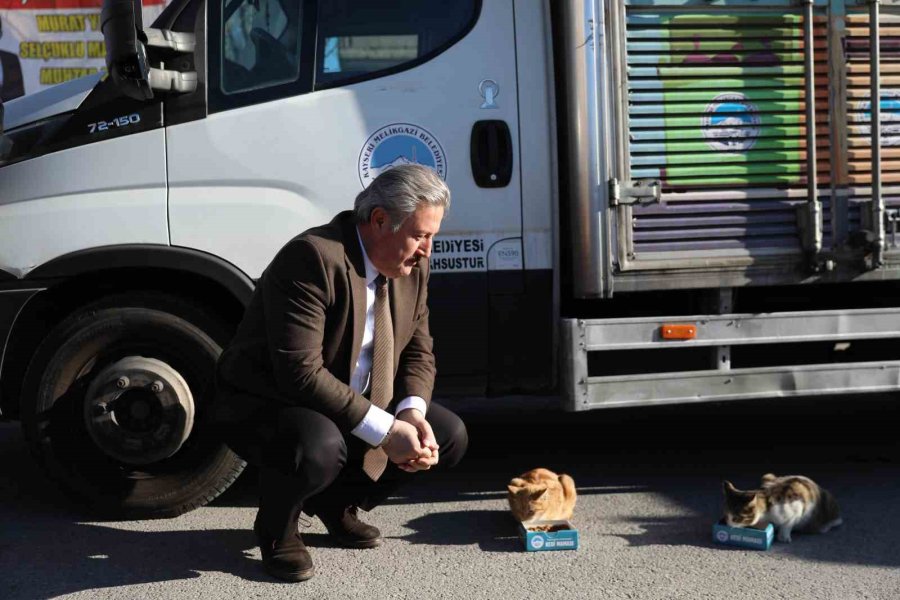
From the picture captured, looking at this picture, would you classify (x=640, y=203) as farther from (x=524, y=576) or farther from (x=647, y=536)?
(x=524, y=576)

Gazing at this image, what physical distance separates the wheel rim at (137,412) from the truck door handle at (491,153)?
146 centimetres

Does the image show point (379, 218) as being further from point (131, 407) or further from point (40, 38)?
point (40, 38)

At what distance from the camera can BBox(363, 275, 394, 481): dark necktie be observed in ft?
11.1

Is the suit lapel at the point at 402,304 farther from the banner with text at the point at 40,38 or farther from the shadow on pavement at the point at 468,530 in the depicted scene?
the banner with text at the point at 40,38

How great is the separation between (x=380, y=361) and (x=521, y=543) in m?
0.90

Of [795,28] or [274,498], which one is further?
[795,28]

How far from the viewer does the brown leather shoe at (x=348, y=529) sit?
12.0 feet

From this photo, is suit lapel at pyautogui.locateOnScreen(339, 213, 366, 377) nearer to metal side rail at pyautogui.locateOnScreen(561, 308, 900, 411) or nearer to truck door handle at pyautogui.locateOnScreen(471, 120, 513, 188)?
truck door handle at pyautogui.locateOnScreen(471, 120, 513, 188)

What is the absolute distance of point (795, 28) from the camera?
4.14 m

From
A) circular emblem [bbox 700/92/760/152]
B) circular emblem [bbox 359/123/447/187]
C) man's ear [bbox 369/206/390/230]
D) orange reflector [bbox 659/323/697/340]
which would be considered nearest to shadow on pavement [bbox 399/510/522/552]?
orange reflector [bbox 659/323/697/340]

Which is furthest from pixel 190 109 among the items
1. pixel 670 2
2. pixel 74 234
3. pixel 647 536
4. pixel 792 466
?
pixel 792 466

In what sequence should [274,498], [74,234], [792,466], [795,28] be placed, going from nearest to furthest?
[274,498]
[74,234]
[795,28]
[792,466]

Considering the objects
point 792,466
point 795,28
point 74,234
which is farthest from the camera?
point 792,466

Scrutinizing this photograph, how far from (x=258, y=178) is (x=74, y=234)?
73 cm
